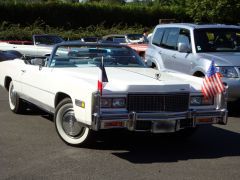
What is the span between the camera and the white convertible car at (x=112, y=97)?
21.6 ft

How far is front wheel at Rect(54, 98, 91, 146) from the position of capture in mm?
7141

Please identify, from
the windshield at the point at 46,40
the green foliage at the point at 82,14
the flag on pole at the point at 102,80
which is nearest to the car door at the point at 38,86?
the flag on pole at the point at 102,80

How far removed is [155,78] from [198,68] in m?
3.46

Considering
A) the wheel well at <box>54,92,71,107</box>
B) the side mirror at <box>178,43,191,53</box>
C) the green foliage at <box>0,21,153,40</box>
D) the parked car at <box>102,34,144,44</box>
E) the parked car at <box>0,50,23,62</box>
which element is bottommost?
the green foliage at <box>0,21,153,40</box>

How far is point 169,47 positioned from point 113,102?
18.8ft

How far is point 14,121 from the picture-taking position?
29.9 feet

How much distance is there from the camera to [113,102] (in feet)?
21.8

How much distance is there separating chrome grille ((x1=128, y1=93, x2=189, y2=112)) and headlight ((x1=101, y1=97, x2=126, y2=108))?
0.09 metres

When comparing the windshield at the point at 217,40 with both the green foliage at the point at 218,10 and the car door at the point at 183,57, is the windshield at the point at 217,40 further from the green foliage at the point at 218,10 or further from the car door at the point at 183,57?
the green foliage at the point at 218,10

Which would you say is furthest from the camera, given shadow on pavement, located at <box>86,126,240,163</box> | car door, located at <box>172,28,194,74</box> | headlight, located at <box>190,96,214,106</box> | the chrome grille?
car door, located at <box>172,28,194,74</box>

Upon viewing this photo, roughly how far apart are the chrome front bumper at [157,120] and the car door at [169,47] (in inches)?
183

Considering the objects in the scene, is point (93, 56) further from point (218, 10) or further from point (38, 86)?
point (218, 10)

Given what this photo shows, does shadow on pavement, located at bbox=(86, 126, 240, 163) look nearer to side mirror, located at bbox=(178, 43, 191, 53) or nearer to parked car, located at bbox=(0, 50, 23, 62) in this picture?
side mirror, located at bbox=(178, 43, 191, 53)

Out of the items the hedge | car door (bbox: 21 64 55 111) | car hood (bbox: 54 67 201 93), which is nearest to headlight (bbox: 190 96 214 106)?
car hood (bbox: 54 67 201 93)
